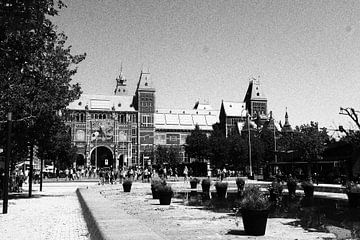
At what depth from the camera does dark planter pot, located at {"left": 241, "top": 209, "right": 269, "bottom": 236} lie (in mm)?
10891

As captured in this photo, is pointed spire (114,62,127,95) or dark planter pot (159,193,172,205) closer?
dark planter pot (159,193,172,205)

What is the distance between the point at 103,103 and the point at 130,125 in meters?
11.6

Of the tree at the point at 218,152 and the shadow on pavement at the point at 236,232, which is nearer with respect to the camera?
the shadow on pavement at the point at 236,232

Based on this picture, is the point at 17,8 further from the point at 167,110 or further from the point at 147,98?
the point at 167,110

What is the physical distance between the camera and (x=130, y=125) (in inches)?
5187

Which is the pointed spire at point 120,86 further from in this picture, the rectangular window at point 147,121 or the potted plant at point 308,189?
the potted plant at point 308,189

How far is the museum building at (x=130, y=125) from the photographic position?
126m

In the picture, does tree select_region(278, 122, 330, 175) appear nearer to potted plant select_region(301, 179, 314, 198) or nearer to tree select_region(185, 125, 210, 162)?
potted plant select_region(301, 179, 314, 198)

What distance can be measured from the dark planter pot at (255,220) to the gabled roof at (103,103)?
399 feet

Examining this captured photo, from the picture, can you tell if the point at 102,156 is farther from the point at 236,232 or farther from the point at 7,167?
the point at 236,232

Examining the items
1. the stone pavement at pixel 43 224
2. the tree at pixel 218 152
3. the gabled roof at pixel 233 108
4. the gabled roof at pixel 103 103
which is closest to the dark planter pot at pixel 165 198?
the stone pavement at pixel 43 224

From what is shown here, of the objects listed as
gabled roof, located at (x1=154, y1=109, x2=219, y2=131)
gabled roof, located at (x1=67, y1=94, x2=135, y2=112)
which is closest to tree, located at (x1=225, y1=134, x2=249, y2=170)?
gabled roof, located at (x1=67, y1=94, x2=135, y2=112)

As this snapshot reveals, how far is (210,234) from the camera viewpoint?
11.1 meters

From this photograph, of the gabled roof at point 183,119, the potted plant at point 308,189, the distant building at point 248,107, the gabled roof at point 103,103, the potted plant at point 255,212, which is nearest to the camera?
the potted plant at point 255,212
